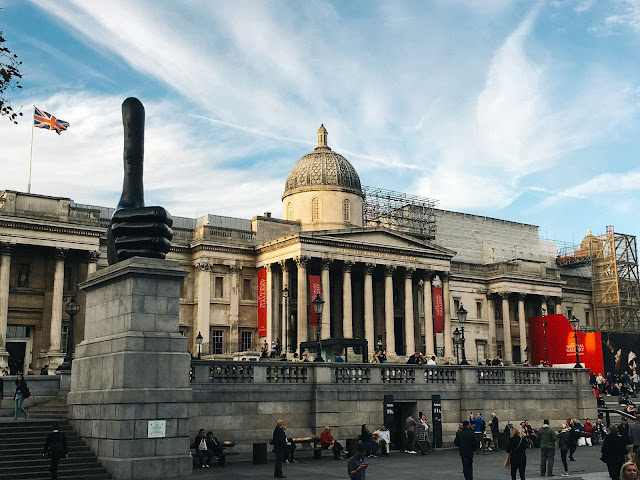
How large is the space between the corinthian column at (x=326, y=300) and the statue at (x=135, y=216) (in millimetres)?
33848

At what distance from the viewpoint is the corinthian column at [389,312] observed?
5891cm

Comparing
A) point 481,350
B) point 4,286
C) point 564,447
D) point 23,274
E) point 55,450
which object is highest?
point 23,274

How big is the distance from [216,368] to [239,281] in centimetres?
3406

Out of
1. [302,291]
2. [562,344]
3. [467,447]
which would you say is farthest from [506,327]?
[467,447]

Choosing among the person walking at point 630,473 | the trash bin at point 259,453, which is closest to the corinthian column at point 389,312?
the trash bin at point 259,453

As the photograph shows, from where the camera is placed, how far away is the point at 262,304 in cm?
5866

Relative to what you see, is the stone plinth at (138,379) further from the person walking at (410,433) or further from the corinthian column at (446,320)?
the corinthian column at (446,320)

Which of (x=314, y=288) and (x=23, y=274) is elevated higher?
(x=23, y=274)

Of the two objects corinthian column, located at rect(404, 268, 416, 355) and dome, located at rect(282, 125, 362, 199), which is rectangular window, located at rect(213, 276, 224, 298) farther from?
corinthian column, located at rect(404, 268, 416, 355)

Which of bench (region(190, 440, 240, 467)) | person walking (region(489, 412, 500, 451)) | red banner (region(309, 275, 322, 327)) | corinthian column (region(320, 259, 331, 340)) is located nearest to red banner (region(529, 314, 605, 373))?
corinthian column (region(320, 259, 331, 340))

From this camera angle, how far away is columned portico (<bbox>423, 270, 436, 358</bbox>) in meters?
61.3

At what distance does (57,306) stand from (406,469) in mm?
33036

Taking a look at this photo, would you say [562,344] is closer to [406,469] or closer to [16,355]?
[16,355]

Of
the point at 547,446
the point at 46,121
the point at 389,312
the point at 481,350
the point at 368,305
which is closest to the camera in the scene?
the point at 547,446
